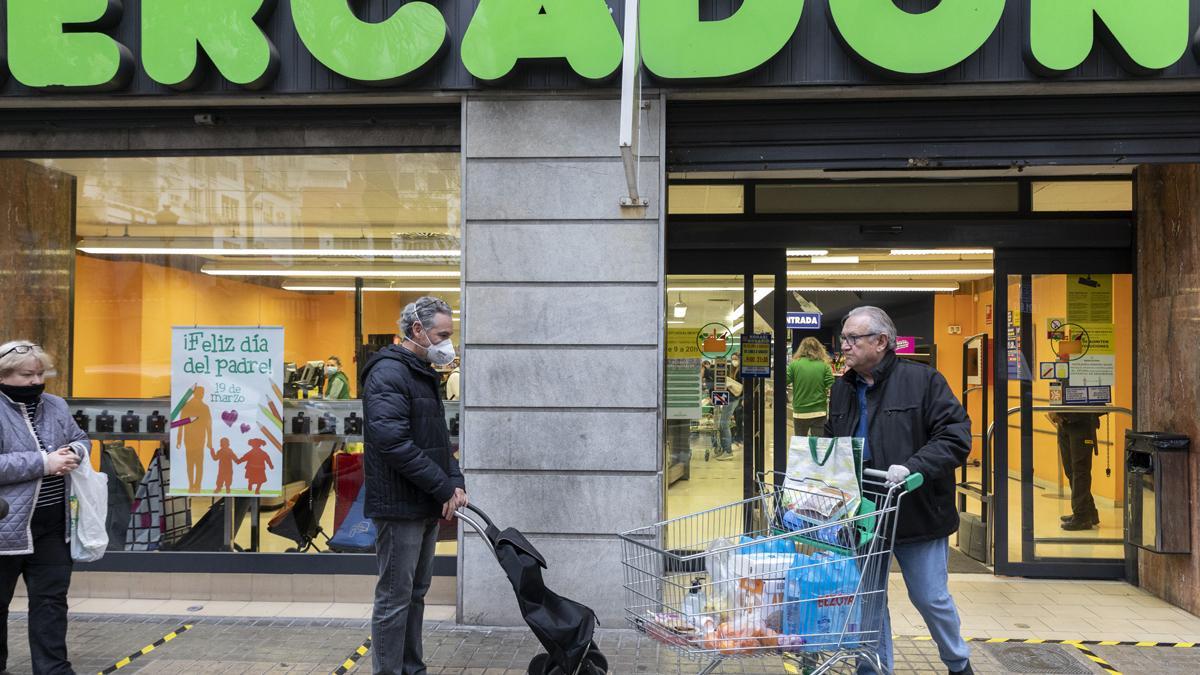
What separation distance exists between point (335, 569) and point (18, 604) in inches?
89.6

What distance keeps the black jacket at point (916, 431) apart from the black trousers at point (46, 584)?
13.6ft

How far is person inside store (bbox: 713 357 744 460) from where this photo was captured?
7.03 m

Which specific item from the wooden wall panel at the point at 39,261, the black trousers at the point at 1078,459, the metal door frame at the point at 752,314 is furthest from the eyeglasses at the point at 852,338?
the wooden wall panel at the point at 39,261

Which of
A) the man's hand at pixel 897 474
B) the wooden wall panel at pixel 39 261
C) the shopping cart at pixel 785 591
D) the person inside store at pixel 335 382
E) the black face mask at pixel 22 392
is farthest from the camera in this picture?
the wooden wall panel at pixel 39 261

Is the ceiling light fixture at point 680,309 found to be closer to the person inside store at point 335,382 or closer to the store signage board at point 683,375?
the store signage board at point 683,375

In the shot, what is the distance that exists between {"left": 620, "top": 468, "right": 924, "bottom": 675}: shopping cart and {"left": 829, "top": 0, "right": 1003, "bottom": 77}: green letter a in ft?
9.71

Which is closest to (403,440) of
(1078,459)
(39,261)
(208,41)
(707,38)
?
(707,38)

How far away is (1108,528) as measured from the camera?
267 inches

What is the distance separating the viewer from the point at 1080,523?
681 cm

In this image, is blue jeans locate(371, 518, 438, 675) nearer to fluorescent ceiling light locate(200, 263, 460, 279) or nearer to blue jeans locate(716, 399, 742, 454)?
fluorescent ceiling light locate(200, 263, 460, 279)

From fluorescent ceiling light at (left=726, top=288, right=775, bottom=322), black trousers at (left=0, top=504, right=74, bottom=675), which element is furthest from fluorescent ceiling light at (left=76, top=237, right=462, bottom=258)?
black trousers at (left=0, top=504, right=74, bottom=675)

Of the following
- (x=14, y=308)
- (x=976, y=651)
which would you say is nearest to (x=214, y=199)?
(x=14, y=308)

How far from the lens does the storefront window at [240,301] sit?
6367 millimetres

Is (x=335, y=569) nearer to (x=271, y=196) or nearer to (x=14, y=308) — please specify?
(x=271, y=196)
